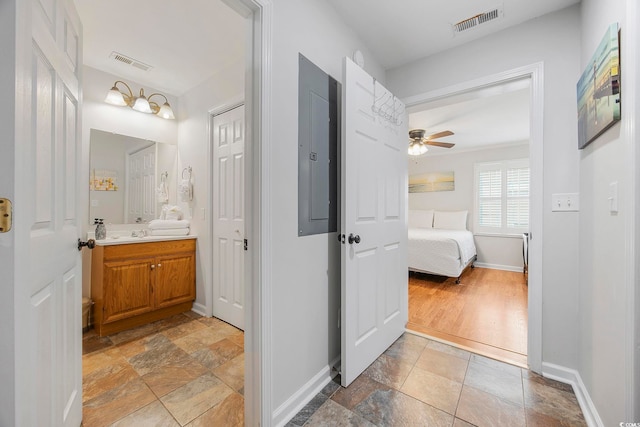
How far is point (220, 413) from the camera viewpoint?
1.39 m

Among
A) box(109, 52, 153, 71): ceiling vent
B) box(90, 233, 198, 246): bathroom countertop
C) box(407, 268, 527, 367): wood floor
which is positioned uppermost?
box(109, 52, 153, 71): ceiling vent

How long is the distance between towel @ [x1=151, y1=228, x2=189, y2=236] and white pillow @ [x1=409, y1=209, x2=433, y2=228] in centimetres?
467

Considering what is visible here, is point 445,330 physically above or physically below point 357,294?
below

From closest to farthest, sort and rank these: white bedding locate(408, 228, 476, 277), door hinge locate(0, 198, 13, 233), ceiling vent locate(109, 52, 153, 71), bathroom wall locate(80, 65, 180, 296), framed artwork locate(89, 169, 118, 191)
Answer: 1. door hinge locate(0, 198, 13, 233)
2. ceiling vent locate(109, 52, 153, 71)
3. bathroom wall locate(80, 65, 180, 296)
4. framed artwork locate(89, 169, 118, 191)
5. white bedding locate(408, 228, 476, 277)

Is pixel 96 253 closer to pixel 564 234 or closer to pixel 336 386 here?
pixel 336 386

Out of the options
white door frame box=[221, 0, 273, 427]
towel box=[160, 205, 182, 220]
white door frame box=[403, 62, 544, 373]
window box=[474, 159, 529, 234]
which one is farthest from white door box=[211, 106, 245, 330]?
window box=[474, 159, 529, 234]

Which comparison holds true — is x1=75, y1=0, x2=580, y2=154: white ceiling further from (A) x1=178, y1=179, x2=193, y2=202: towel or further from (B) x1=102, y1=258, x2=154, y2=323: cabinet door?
(B) x1=102, y1=258, x2=154, y2=323: cabinet door

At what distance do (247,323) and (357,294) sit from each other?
718 millimetres

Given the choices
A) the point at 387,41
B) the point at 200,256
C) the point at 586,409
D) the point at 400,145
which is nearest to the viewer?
the point at 586,409

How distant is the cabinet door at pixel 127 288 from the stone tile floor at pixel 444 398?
1.86 metres

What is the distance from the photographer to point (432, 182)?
591 centimetres

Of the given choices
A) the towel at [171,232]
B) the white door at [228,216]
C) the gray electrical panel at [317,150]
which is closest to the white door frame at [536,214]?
the gray electrical panel at [317,150]

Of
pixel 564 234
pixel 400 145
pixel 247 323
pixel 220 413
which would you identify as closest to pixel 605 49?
pixel 564 234

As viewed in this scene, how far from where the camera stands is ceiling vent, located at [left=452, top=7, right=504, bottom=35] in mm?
1737
